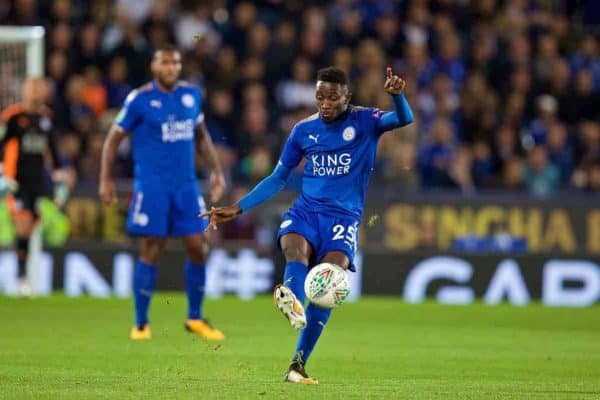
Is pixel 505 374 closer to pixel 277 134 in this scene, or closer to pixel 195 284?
pixel 195 284

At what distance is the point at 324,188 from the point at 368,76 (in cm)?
1075

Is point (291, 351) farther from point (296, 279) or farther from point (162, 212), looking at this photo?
point (296, 279)

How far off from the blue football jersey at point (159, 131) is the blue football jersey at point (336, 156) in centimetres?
306

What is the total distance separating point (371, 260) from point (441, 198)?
4.01ft

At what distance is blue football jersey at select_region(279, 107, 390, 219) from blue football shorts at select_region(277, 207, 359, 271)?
2.5 inches

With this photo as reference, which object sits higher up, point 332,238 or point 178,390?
point 332,238

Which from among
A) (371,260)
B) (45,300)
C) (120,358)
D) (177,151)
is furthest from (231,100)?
(120,358)

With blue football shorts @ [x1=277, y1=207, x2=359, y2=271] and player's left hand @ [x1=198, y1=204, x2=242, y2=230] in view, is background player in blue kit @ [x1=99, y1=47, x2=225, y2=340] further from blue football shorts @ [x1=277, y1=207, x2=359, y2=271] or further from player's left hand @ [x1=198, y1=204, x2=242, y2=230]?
player's left hand @ [x1=198, y1=204, x2=242, y2=230]

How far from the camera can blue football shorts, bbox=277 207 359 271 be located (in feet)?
29.4

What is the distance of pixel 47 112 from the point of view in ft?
53.5

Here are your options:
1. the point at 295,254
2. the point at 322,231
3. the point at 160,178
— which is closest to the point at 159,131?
the point at 160,178

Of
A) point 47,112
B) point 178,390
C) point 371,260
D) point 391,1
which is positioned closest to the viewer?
point 178,390

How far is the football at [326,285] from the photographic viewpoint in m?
8.46

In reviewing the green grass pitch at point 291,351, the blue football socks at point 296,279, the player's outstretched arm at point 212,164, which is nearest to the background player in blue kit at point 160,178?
the player's outstretched arm at point 212,164
